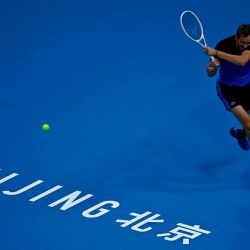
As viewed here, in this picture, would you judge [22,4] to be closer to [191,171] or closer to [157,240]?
[191,171]

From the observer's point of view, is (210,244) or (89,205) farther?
(89,205)

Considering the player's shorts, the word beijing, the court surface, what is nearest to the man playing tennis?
the player's shorts

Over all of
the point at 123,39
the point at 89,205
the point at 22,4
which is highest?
the point at 22,4

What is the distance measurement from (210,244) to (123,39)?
6311mm

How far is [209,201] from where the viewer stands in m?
9.25

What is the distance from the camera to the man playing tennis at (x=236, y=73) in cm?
920

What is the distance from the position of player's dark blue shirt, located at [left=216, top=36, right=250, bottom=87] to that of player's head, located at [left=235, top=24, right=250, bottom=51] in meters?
0.12

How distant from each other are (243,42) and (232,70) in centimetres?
53

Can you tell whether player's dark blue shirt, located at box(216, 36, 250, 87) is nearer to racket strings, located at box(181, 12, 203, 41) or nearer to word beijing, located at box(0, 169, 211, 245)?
racket strings, located at box(181, 12, 203, 41)

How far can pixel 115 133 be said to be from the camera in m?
10.9

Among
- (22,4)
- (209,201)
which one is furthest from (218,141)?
(22,4)

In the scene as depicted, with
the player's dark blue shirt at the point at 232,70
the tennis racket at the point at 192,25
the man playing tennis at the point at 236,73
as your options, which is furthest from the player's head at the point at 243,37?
the tennis racket at the point at 192,25

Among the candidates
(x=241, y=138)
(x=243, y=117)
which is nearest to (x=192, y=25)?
(x=243, y=117)

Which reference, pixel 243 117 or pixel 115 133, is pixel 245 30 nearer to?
pixel 243 117
